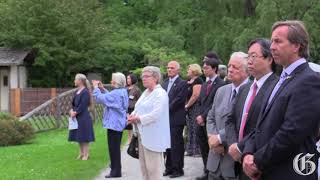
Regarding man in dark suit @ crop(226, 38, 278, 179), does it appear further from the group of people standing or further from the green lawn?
the green lawn

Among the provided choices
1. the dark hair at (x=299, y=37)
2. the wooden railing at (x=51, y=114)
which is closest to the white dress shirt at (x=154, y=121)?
the dark hair at (x=299, y=37)

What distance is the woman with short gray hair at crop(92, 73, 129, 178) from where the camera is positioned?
1080 centimetres

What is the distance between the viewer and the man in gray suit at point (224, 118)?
20.1ft

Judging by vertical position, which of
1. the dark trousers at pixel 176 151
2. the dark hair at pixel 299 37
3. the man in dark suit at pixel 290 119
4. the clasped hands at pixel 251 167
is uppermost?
the dark hair at pixel 299 37

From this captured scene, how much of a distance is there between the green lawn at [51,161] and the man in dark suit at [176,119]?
1.57 m

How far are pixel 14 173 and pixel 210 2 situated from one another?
2175cm

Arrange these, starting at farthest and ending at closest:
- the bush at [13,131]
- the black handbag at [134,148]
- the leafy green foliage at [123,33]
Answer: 1. the leafy green foliage at [123,33]
2. the bush at [13,131]
3. the black handbag at [134,148]

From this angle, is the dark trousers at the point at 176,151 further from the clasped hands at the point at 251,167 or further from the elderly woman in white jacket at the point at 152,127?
the clasped hands at the point at 251,167

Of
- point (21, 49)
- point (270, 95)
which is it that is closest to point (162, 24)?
point (21, 49)

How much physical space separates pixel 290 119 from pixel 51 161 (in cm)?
1002

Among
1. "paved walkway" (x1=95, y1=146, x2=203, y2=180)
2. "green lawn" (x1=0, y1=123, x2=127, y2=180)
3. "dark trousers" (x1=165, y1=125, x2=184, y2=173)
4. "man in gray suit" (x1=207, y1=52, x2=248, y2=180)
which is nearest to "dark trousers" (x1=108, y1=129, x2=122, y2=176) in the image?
"paved walkway" (x1=95, y1=146, x2=203, y2=180)

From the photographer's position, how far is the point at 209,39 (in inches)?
1199

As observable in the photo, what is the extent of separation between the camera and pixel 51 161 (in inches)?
526

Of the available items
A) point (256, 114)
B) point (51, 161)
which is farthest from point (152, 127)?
point (51, 161)
